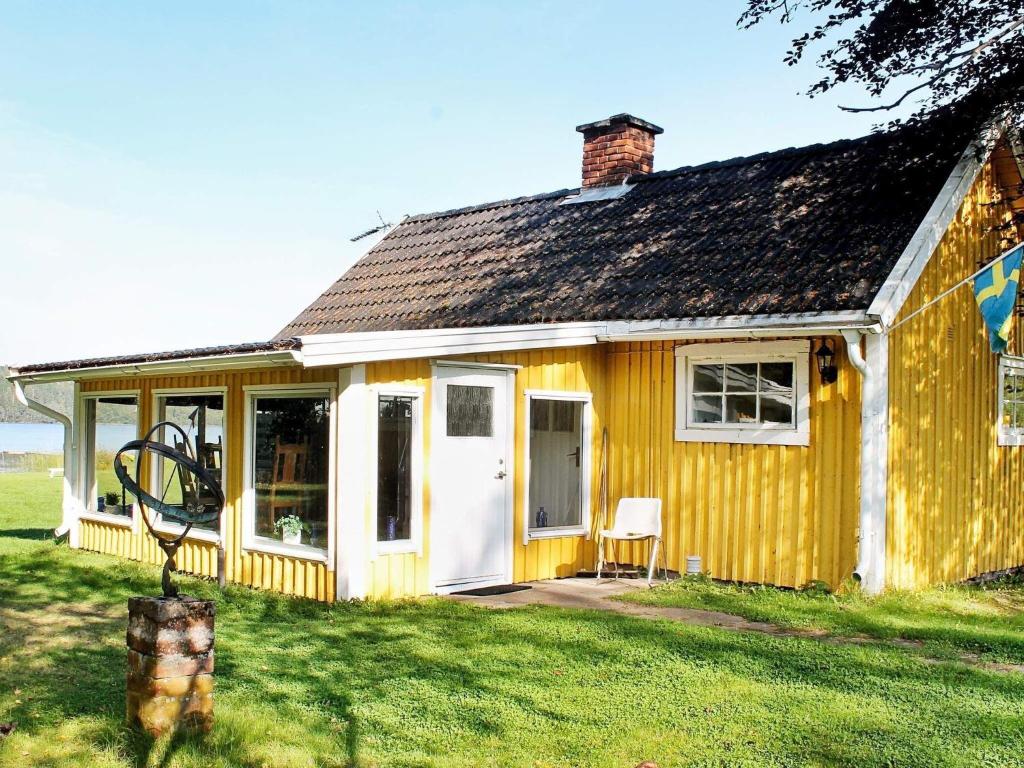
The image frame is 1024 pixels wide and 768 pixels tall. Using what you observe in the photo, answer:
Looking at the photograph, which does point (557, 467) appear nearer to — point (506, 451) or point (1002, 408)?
point (506, 451)

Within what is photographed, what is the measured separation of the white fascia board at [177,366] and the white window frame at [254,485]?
23.2 inches

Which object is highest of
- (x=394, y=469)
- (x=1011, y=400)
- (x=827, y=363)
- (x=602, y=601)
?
(x=827, y=363)

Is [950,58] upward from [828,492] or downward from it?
upward

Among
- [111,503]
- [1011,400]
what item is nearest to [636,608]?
[1011,400]

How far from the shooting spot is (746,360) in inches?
388

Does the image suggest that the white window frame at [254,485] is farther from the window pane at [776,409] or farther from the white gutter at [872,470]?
the white gutter at [872,470]

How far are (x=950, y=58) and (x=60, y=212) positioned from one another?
20940 mm

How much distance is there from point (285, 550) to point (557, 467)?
9.97 feet

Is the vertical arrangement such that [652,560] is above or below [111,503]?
below

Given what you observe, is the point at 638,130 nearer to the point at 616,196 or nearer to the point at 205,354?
the point at 616,196

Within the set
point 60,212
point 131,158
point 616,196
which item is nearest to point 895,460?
point 616,196

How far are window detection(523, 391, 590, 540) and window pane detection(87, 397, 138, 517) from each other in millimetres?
5183

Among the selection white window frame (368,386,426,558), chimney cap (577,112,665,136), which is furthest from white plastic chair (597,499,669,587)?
chimney cap (577,112,665,136)

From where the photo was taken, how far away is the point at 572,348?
10633mm
